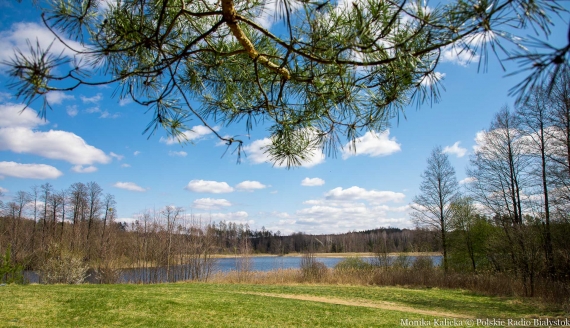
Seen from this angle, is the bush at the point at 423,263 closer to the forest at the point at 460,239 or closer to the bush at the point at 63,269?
the forest at the point at 460,239

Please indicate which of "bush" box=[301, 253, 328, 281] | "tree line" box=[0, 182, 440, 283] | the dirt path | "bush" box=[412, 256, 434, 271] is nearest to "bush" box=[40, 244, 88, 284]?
"tree line" box=[0, 182, 440, 283]

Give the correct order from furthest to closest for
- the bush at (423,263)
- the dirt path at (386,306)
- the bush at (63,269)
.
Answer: the bush at (423,263) < the bush at (63,269) < the dirt path at (386,306)

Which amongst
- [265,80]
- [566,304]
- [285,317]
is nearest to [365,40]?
[265,80]

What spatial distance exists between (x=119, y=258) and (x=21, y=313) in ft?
31.3

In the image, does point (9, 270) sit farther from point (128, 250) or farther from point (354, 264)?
point (354, 264)

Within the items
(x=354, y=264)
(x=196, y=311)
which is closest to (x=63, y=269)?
(x=196, y=311)

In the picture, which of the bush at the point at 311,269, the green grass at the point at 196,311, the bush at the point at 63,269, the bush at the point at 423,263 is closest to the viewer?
the green grass at the point at 196,311

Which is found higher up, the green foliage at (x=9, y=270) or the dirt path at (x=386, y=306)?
the green foliage at (x=9, y=270)

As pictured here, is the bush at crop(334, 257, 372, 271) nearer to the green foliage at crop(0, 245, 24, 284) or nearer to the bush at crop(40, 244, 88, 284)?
the bush at crop(40, 244, 88, 284)

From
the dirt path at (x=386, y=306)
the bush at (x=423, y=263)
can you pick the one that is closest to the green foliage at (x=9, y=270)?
the dirt path at (x=386, y=306)

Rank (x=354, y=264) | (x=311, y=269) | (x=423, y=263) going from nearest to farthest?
(x=311, y=269), (x=423, y=263), (x=354, y=264)

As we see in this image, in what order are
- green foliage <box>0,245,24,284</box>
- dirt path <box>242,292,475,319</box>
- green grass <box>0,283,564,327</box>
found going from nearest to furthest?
green grass <box>0,283,564,327</box> → dirt path <box>242,292,475,319</box> → green foliage <box>0,245,24,284</box>

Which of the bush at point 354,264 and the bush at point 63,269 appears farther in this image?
the bush at point 354,264

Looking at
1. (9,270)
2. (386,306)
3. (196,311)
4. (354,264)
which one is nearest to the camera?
(196,311)
